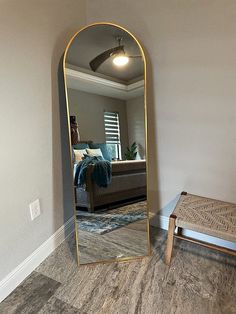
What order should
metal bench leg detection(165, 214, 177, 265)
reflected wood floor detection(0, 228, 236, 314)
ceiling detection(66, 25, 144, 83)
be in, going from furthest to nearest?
1. ceiling detection(66, 25, 144, 83)
2. metal bench leg detection(165, 214, 177, 265)
3. reflected wood floor detection(0, 228, 236, 314)

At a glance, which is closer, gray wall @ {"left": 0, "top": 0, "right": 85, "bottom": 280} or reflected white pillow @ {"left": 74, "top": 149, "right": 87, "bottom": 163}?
gray wall @ {"left": 0, "top": 0, "right": 85, "bottom": 280}

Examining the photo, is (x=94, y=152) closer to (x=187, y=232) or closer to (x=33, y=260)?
(x=33, y=260)

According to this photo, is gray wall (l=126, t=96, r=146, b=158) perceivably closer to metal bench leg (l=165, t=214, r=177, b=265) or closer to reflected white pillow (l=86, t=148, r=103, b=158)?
reflected white pillow (l=86, t=148, r=103, b=158)

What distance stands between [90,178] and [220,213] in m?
0.98

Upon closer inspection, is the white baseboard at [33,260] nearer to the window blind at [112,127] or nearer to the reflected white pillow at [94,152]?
the reflected white pillow at [94,152]

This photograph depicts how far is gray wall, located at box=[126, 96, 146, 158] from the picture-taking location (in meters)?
1.67

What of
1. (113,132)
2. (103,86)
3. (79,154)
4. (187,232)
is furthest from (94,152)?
(187,232)

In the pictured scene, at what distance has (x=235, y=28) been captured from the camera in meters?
1.38

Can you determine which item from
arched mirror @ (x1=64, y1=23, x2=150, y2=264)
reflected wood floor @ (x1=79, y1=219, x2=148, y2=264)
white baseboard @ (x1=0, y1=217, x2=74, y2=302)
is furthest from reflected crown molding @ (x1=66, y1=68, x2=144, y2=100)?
white baseboard @ (x1=0, y1=217, x2=74, y2=302)

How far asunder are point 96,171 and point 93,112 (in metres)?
0.48

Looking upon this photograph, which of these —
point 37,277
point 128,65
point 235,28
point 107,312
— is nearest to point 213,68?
point 235,28

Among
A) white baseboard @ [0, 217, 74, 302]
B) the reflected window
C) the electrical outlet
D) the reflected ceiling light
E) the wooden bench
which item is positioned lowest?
white baseboard @ [0, 217, 74, 302]

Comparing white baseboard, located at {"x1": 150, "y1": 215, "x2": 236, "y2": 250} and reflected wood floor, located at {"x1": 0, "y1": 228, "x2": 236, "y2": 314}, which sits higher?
white baseboard, located at {"x1": 150, "y1": 215, "x2": 236, "y2": 250}

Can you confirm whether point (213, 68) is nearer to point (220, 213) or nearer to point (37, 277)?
point (220, 213)
